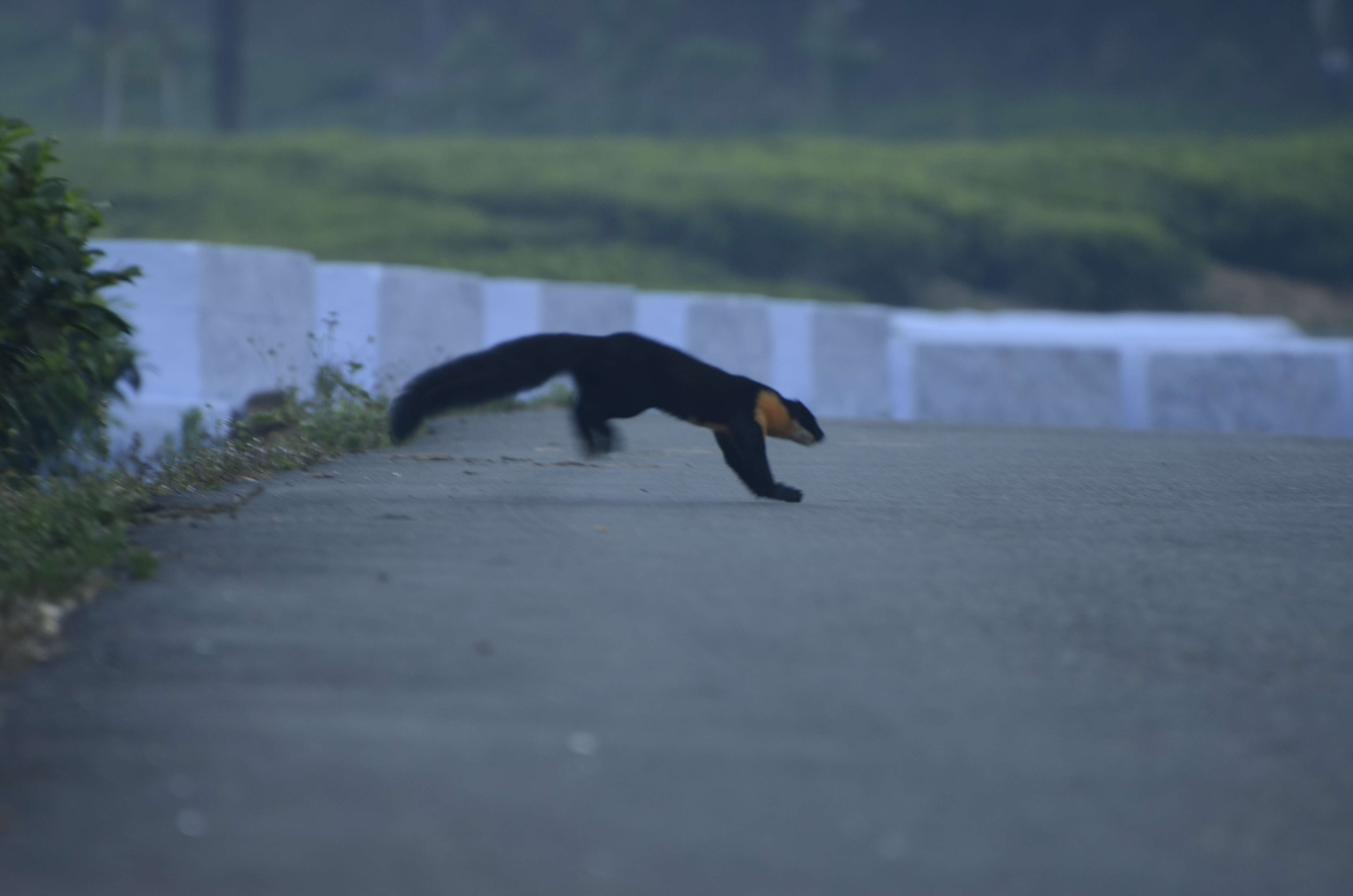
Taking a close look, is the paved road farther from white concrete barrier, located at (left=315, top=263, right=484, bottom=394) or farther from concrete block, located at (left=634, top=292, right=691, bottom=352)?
concrete block, located at (left=634, top=292, right=691, bottom=352)

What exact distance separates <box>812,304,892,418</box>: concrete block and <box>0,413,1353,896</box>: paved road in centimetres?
1149

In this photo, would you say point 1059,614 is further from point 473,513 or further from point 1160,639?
point 473,513

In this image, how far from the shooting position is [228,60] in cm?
5241

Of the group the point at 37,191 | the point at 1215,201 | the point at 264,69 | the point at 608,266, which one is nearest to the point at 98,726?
the point at 37,191

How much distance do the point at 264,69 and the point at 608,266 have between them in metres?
44.0

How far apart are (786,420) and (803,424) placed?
159 millimetres

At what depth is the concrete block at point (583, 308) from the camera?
15789 mm

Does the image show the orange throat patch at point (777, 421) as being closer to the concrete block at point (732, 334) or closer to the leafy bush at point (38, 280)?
the leafy bush at point (38, 280)

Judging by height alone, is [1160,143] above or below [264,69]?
below

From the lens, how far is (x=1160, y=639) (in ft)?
15.3

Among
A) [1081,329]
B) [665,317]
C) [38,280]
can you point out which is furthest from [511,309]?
[1081,329]

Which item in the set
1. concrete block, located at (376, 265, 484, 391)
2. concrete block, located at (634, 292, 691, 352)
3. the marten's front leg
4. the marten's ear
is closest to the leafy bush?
the marten's front leg

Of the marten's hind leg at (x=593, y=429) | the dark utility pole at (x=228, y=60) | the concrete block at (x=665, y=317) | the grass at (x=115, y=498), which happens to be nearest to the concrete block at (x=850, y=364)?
the concrete block at (x=665, y=317)

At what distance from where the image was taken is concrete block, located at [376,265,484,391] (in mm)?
13531
